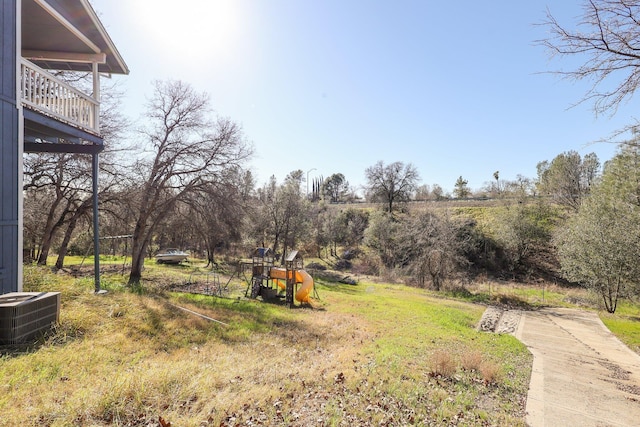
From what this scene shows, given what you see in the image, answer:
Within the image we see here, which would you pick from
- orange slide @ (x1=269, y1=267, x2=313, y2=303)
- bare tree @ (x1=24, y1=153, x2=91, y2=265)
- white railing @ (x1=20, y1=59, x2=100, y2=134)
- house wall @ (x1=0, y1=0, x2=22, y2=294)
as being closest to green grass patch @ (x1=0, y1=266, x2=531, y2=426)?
house wall @ (x1=0, y1=0, x2=22, y2=294)

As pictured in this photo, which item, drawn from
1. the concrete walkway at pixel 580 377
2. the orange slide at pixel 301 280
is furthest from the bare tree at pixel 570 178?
the orange slide at pixel 301 280

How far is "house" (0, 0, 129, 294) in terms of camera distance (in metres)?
5.87

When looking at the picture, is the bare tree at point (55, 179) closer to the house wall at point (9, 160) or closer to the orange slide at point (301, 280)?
the house wall at point (9, 160)

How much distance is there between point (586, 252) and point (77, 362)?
21826 millimetres

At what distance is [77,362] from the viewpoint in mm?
4508

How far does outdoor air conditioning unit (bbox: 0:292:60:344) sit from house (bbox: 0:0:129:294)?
1.16m

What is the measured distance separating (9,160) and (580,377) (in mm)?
13723

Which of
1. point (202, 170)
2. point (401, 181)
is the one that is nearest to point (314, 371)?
point (202, 170)

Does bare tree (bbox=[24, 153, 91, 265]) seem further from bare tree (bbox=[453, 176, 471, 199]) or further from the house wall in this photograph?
bare tree (bbox=[453, 176, 471, 199])

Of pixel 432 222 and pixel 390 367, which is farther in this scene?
pixel 432 222

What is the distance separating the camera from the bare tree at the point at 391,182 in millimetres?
47469

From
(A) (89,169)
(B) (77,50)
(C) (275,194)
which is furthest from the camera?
(C) (275,194)

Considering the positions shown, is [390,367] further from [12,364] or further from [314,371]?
[12,364]

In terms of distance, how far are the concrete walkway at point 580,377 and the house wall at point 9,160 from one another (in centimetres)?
1002
